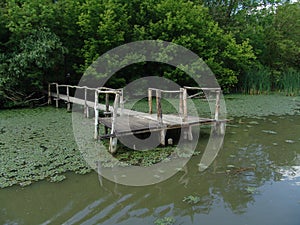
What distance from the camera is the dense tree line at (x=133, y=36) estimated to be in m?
9.66

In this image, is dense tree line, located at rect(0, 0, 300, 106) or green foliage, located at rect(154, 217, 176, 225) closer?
green foliage, located at rect(154, 217, 176, 225)

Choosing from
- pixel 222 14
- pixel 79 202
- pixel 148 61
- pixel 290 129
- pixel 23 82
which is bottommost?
pixel 79 202

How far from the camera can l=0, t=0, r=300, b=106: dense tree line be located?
9.66 metres

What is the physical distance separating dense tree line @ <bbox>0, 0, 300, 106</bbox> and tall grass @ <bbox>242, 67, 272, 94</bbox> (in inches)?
1.8

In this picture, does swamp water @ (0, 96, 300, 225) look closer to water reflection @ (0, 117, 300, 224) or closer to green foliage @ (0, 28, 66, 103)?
water reflection @ (0, 117, 300, 224)

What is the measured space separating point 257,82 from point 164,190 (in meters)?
12.1

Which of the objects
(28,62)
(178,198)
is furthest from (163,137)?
(28,62)

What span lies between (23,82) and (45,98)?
4.47 ft

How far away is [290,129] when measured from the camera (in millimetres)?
6645

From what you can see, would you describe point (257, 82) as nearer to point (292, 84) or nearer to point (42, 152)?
point (292, 84)

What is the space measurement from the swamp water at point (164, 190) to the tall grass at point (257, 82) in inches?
346

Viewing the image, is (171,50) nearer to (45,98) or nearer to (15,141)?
(45,98)

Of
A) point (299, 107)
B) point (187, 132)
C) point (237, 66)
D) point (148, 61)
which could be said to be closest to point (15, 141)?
point (187, 132)

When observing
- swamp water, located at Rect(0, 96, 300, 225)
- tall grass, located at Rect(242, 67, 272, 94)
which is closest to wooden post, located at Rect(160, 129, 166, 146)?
swamp water, located at Rect(0, 96, 300, 225)
